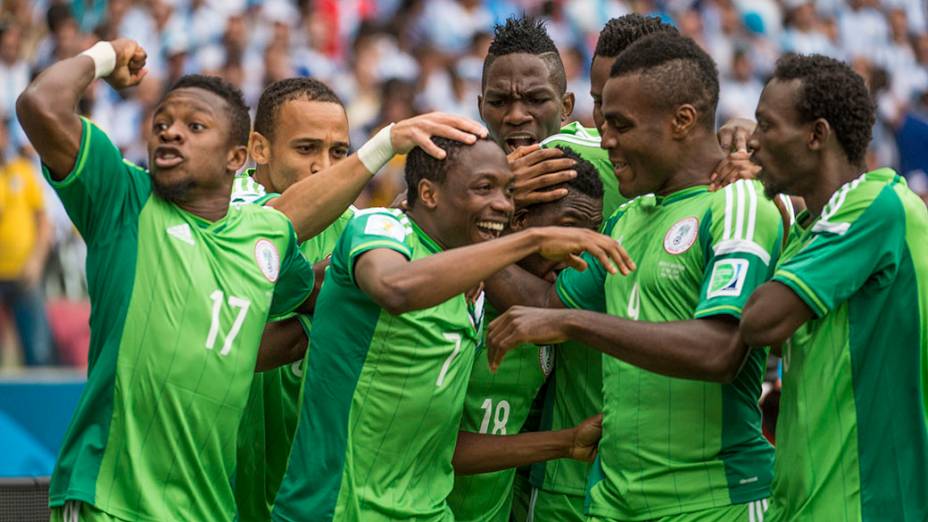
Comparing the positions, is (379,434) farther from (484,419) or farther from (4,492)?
(4,492)

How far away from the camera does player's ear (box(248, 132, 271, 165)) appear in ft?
23.6

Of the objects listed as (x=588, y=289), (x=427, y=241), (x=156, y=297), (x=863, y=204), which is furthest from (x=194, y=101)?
(x=863, y=204)

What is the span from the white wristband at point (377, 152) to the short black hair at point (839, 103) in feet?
5.44

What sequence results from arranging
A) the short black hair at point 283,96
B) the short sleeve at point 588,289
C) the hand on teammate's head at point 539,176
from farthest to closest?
the short black hair at point 283,96, the hand on teammate's head at point 539,176, the short sleeve at point 588,289

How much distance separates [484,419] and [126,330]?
1.67 metres

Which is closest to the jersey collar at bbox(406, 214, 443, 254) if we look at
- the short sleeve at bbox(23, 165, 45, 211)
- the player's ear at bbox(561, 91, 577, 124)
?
the player's ear at bbox(561, 91, 577, 124)

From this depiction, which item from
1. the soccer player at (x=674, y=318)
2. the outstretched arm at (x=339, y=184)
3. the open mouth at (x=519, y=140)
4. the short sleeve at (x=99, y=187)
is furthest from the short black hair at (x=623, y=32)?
the short sleeve at (x=99, y=187)

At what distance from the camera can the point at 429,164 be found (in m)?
5.66

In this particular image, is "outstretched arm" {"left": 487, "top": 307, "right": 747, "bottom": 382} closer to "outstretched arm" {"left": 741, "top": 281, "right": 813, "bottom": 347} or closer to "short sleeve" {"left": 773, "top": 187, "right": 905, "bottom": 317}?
"outstretched arm" {"left": 741, "top": 281, "right": 813, "bottom": 347}

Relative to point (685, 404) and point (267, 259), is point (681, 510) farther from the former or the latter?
point (267, 259)

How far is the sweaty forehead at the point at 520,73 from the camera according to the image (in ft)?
23.1

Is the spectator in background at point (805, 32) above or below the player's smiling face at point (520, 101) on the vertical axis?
above

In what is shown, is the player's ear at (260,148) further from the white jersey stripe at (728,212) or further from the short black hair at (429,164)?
the white jersey stripe at (728,212)

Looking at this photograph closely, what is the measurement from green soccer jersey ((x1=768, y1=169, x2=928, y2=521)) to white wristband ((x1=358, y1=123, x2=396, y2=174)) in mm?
1742
